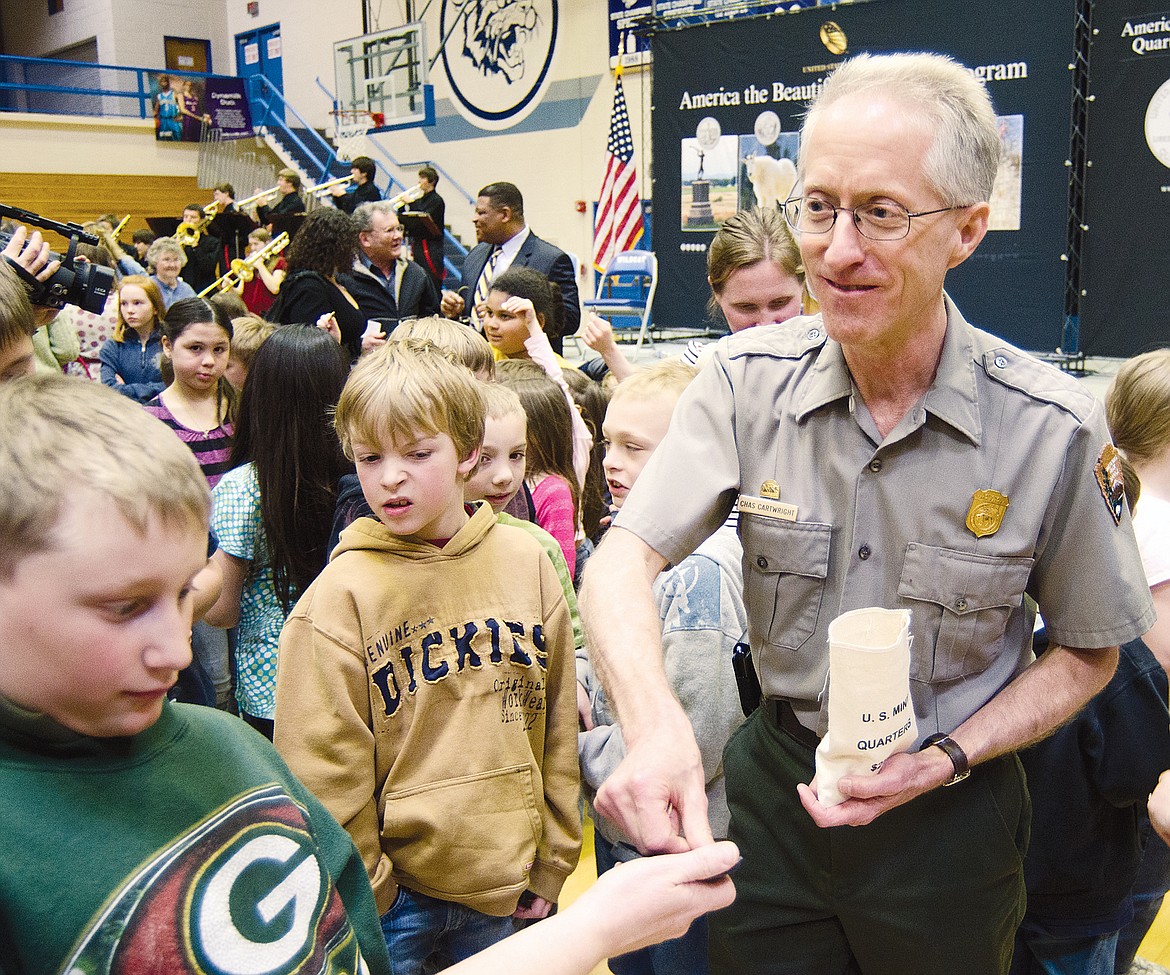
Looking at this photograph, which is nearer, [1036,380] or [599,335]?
[1036,380]

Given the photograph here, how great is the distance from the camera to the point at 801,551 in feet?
5.00

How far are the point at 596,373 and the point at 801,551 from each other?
3.14 m

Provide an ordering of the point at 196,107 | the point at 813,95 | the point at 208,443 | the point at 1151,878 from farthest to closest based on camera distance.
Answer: the point at 196,107
the point at 813,95
the point at 208,443
the point at 1151,878

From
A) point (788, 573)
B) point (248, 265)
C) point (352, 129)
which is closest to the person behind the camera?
point (788, 573)

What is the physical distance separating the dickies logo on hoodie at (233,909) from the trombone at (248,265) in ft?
29.1

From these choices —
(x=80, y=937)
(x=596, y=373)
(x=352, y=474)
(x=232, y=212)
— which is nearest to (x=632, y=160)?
(x=232, y=212)

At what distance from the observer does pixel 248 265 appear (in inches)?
367

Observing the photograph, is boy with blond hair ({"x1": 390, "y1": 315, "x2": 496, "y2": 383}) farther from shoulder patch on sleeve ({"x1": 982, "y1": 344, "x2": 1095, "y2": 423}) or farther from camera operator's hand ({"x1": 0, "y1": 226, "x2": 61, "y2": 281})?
shoulder patch on sleeve ({"x1": 982, "y1": 344, "x2": 1095, "y2": 423})

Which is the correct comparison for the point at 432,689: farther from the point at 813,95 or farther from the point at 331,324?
the point at 813,95

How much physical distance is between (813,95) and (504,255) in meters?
3.87

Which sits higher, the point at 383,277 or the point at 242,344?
the point at 383,277

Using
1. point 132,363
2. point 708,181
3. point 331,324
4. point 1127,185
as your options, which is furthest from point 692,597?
point 708,181

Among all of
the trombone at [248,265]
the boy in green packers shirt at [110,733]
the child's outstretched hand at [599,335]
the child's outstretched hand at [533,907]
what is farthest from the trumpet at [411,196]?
the boy in green packers shirt at [110,733]

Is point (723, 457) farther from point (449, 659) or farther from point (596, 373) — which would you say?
point (596, 373)
